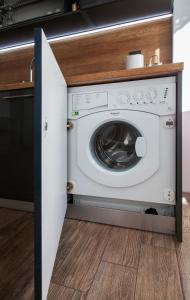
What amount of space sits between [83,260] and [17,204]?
70cm

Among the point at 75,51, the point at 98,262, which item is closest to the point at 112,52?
the point at 75,51

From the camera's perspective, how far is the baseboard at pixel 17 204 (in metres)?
1.25

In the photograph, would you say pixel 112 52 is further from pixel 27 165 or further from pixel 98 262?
pixel 98 262

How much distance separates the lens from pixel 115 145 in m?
1.16

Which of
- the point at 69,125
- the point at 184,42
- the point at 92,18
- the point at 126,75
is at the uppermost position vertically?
the point at 92,18

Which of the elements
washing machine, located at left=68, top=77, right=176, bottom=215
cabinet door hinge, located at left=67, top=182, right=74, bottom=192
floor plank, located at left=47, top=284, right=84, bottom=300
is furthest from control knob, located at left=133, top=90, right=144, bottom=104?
floor plank, located at left=47, top=284, right=84, bottom=300

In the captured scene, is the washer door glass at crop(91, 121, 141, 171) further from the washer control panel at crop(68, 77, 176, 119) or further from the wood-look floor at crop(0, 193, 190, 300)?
the wood-look floor at crop(0, 193, 190, 300)

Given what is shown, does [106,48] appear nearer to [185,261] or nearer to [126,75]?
[126,75]

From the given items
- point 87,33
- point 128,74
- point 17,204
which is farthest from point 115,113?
point 87,33

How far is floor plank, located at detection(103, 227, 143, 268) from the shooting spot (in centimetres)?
79

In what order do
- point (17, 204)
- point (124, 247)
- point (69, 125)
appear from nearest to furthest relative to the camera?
point (124, 247) → point (69, 125) → point (17, 204)

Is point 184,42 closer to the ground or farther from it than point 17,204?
farther from it

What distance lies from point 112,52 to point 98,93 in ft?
2.60

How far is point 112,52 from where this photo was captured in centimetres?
162
